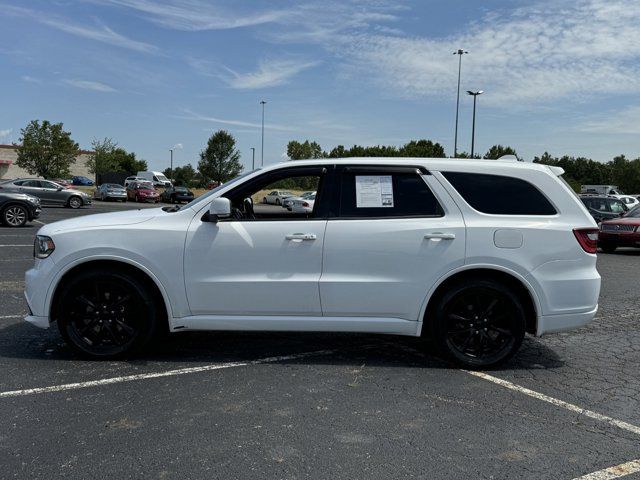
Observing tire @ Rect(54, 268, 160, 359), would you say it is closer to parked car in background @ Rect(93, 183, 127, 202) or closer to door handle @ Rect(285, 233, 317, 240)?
door handle @ Rect(285, 233, 317, 240)

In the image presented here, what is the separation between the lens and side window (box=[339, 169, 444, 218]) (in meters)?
4.59

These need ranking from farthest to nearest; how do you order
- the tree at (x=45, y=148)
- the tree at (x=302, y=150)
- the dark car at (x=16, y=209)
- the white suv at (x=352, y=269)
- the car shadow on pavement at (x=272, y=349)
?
the tree at (x=302, y=150) < the tree at (x=45, y=148) < the dark car at (x=16, y=209) < the car shadow on pavement at (x=272, y=349) < the white suv at (x=352, y=269)

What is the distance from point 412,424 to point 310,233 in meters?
1.74

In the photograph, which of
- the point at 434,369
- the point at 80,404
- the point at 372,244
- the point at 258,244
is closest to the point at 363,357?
the point at 434,369

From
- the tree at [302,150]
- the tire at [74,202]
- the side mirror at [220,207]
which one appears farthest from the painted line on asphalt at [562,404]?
the tree at [302,150]

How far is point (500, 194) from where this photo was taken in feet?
15.2

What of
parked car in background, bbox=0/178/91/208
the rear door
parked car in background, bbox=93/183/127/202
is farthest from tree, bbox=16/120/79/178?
the rear door

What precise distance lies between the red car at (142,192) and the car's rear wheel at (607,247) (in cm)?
3686

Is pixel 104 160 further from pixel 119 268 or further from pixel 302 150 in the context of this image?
pixel 119 268

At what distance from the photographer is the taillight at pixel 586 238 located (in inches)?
177

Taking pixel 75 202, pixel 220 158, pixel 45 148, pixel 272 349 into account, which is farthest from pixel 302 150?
pixel 272 349

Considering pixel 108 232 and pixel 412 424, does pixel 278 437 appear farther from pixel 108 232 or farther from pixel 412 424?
pixel 108 232

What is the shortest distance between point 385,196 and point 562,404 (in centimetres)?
211

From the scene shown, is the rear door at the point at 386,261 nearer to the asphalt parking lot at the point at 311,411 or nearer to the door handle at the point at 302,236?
the door handle at the point at 302,236
